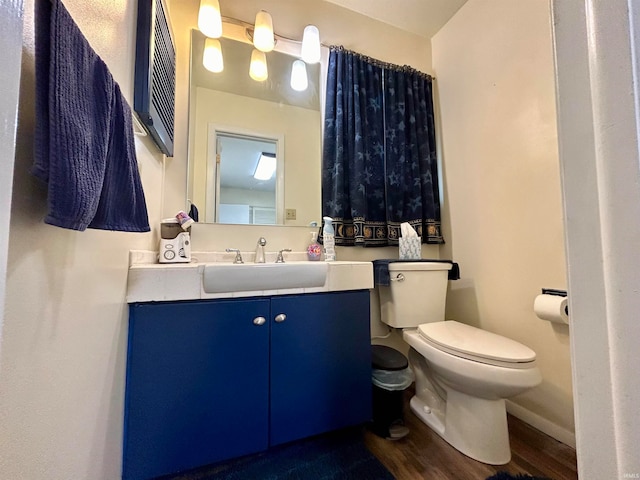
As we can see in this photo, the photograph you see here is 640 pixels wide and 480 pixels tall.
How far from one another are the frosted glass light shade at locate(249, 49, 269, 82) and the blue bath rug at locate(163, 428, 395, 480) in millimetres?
1844

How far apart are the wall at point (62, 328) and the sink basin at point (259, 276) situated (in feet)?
0.89

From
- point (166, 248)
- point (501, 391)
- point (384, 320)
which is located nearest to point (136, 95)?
point (166, 248)

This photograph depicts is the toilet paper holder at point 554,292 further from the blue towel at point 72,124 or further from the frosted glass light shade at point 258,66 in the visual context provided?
the frosted glass light shade at point 258,66

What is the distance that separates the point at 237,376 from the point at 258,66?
62.4 inches

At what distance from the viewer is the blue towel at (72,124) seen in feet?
1.35

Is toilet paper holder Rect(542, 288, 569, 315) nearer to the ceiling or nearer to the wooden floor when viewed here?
the wooden floor

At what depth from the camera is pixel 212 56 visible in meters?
1.42

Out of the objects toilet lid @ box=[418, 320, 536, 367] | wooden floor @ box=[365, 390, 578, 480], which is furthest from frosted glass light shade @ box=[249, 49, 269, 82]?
wooden floor @ box=[365, 390, 578, 480]

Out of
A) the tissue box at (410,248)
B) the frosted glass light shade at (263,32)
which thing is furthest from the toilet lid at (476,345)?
the frosted glass light shade at (263,32)

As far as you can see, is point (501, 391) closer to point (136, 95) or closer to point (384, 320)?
point (384, 320)

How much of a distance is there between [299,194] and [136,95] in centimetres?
86

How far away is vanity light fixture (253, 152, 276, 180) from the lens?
58.2 inches

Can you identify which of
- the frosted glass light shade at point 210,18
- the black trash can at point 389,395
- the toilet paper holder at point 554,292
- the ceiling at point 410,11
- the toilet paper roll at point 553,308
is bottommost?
the black trash can at point 389,395

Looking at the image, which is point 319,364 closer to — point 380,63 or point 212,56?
point 212,56
